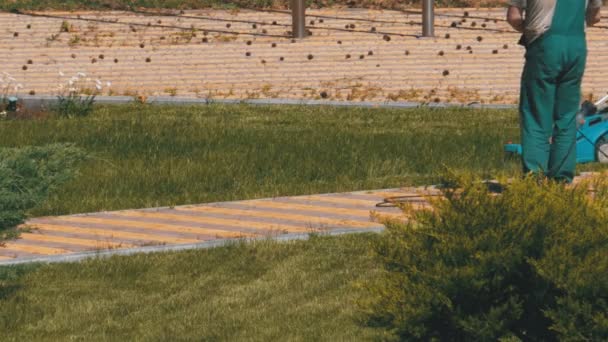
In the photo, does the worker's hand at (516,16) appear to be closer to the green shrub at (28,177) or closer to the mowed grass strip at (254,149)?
the mowed grass strip at (254,149)

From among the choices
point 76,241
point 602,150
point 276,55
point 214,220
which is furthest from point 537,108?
point 276,55

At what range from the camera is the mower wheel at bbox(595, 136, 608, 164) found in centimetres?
1144

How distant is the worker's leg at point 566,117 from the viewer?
9.06 meters

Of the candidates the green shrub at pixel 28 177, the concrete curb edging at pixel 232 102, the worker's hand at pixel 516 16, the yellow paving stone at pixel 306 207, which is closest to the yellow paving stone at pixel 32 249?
the green shrub at pixel 28 177

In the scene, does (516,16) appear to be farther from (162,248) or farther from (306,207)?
(162,248)

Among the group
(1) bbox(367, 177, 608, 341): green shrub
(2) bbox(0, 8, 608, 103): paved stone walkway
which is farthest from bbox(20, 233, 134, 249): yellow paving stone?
(2) bbox(0, 8, 608, 103): paved stone walkway

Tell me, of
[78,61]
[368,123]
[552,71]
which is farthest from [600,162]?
[78,61]

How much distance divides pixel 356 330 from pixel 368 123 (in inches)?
311

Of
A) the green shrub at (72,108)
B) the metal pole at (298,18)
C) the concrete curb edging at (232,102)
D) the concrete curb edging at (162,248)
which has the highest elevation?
the metal pole at (298,18)

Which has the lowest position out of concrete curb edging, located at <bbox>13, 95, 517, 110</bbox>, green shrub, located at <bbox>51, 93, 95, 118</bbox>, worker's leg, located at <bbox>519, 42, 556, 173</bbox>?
concrete curb edging, located at <bbox>13, 95, 517, 110</bbox>

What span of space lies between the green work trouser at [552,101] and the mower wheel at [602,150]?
2.21m

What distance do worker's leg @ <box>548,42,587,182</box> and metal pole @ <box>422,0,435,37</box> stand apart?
426 inches

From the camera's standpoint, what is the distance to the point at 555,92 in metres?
9.13

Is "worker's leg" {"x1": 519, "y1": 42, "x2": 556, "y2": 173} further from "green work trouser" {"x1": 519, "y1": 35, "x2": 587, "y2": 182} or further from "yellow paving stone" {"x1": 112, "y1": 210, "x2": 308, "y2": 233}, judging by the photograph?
"yellow paving stone" {"x1": 112, "y1": 210, "x2": 308, "y2": 233}
